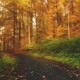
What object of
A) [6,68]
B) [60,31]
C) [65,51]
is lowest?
[6,68]

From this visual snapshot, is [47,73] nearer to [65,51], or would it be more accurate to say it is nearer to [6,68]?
[6,68]

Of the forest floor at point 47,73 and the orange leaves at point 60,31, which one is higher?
the orange leaves at point 60,31

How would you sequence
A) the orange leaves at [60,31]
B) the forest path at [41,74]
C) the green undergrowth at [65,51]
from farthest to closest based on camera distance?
the orange leaves at [60,31], the green undergrowth at [65,51], the forest path at [41,74]

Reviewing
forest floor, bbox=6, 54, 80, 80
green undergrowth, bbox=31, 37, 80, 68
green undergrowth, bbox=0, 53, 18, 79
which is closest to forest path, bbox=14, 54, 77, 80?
forest floor, bbox=6, 54, 80, 80

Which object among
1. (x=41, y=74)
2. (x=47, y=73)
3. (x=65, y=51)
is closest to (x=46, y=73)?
(x=47, y=73)

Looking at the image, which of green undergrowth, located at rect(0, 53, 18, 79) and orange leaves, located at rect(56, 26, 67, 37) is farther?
orange leaves, located at rect(56, 26, 67, 37)

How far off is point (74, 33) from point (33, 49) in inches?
273

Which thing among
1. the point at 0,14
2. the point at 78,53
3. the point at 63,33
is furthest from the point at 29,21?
the point at 78,53

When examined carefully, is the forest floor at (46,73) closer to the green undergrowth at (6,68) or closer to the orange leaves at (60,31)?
the green undergrowth at (6,68)

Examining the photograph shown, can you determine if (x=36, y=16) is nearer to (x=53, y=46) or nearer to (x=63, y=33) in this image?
(x=63, y=33)

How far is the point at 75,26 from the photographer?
2723 cm

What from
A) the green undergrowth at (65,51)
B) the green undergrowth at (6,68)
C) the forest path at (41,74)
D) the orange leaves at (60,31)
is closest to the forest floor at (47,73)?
the forest path at (41,74)

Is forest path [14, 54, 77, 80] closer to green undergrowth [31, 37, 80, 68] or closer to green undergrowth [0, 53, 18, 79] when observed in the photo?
green undergrowth [0, 53, 18, 79]

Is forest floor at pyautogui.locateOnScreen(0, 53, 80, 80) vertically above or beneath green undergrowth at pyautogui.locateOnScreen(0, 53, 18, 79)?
beneath
